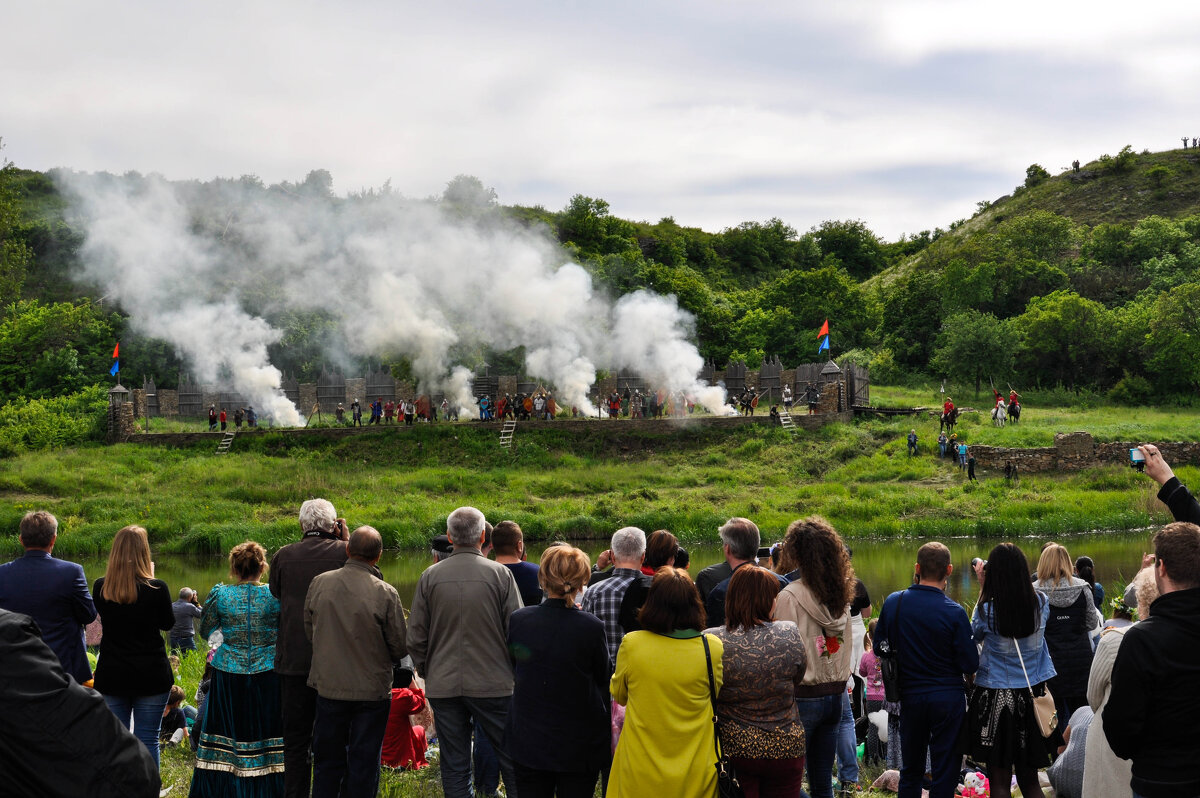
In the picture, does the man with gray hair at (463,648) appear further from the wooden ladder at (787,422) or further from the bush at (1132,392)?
the bush at (1132,392)

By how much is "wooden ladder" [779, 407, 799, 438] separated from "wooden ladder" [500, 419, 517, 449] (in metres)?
9.37

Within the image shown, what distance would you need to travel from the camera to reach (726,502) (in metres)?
26.8

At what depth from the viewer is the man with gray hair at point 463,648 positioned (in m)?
5.73

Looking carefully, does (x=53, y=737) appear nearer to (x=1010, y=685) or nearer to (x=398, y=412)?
(x=1010, y=685)

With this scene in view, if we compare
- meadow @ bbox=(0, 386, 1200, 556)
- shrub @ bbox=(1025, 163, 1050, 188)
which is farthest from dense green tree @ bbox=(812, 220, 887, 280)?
meadow @ bbox=(0, 386, 1200, 556)

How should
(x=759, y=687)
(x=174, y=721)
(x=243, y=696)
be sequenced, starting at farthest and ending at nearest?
(x=174, y=721), (x=243, y=696), (x=759, y=687)

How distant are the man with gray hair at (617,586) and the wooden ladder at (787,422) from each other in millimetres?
28003

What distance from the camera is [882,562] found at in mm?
20469

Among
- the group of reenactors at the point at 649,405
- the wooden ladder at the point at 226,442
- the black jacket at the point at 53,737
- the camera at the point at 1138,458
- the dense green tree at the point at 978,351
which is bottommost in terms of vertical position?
the wooden ladder at the point at 226,442

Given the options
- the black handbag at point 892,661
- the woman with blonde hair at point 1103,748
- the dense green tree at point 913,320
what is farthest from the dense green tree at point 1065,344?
the woman with blonde hair at point 1103,748

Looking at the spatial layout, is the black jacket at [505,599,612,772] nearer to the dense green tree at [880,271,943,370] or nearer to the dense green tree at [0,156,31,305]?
the dense green tree at [0,156,31,305]

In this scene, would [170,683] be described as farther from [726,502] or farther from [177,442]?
[177,442]

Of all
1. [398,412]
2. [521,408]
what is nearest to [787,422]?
[521,408]

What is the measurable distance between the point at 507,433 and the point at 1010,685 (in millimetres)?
29496
